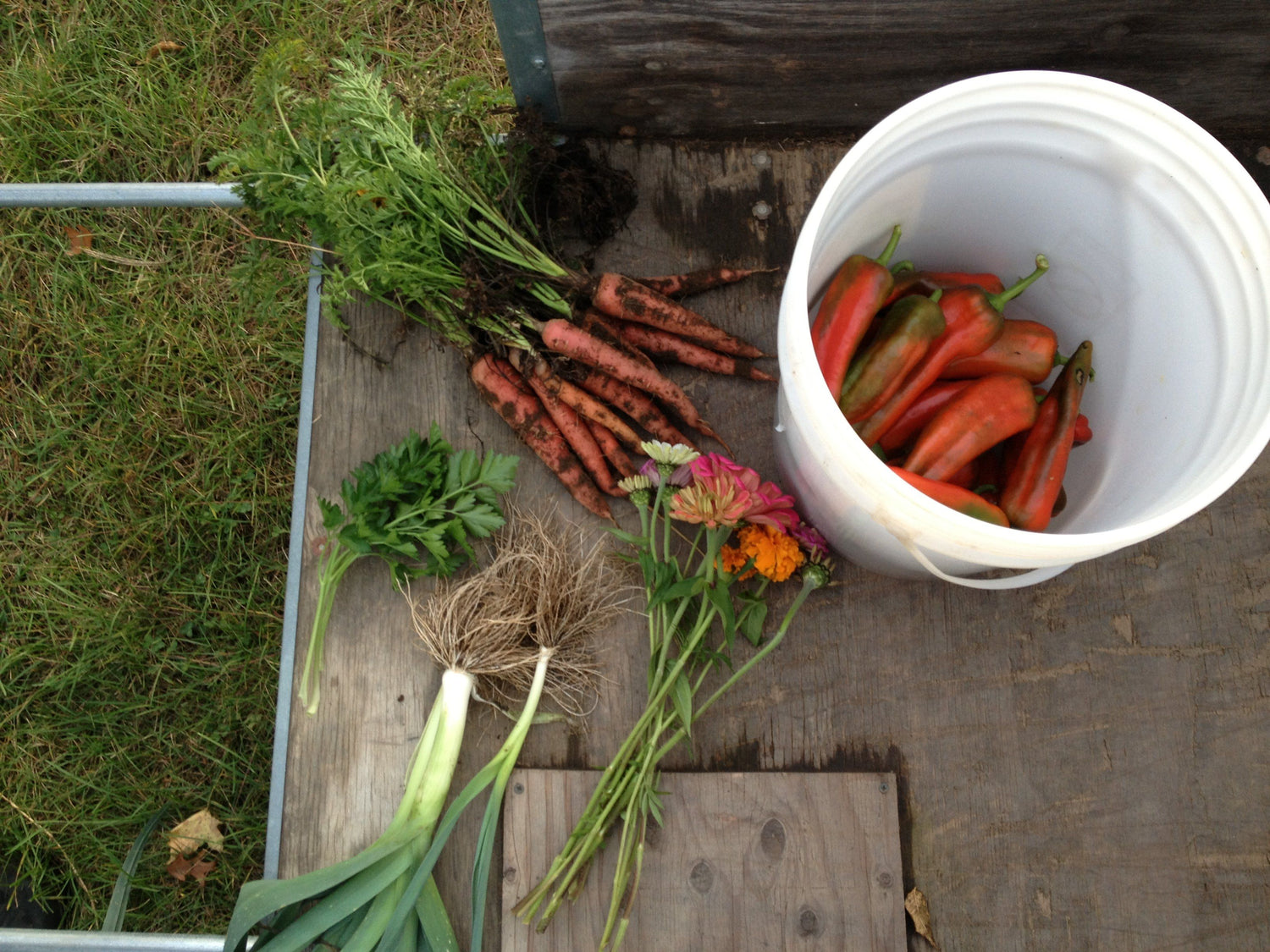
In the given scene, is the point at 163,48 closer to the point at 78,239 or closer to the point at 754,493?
the point at 78,239

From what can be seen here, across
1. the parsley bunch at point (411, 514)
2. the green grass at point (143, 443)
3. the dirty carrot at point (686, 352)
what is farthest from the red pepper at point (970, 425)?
the green grass at point (143, 443)

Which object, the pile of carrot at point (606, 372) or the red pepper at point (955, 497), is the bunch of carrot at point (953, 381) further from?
the pile of carrot at point (606, 372)

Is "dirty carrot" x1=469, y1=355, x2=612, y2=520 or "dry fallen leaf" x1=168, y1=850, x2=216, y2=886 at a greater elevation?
"dirty carrot" x1=469, y1=355, x2=612, y2=520

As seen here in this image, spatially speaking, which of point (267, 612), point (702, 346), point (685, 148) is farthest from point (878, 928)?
point (267, 612)

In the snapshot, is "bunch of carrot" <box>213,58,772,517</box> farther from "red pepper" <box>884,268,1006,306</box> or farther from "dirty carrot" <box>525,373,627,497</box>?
"red pepper" <box>884,268,1006,306</box>

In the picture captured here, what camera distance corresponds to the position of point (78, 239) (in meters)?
1.71

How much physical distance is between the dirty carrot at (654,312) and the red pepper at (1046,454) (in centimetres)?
35

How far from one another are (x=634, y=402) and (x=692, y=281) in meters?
0.18

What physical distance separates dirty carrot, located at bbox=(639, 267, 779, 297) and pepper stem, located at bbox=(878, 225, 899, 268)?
194mm

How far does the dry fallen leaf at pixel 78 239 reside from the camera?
67.3 inches

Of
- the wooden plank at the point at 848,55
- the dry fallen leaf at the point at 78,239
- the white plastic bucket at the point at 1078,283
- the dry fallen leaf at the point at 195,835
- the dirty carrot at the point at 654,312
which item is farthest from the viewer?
the dry fallen leaf at the point at 78,239

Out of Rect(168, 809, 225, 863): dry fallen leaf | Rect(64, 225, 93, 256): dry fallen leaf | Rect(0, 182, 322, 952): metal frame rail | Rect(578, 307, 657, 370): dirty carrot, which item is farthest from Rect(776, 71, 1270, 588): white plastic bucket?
Rect(64, 225, 93, 256): dry fallen leaf

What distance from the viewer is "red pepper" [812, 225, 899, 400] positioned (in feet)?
3.13

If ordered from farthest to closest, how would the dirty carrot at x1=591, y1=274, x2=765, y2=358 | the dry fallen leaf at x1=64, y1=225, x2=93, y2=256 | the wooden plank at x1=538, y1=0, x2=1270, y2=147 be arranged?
the dry fallen leaf at x1=64, y1=225, x2=93, y2=256 → the dirty carrot at x1=591, y1=274, x2=765, y2=358 → the wooden plank at x1=538, y1=0, x2=1270, y2=147
